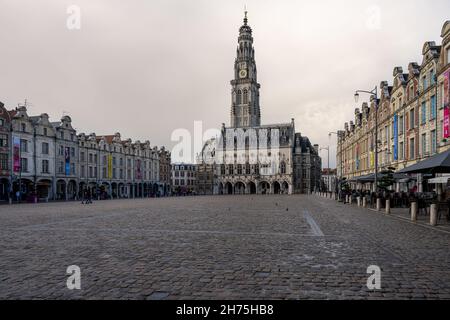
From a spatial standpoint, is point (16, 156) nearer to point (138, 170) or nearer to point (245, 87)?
point (138, 170)

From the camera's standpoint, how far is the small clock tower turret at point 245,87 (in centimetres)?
11219

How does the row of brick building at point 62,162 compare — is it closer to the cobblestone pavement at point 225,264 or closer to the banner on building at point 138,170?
the banner on building at point 138,170

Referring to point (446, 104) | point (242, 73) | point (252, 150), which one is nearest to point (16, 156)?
point (446, 104)

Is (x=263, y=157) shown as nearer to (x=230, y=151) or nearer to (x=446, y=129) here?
(x=230, y=151)

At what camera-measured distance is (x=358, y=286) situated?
247 inches

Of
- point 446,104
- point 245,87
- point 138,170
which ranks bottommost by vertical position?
point 138,170

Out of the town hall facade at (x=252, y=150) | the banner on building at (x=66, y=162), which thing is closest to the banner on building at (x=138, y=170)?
the banner on building at (x=66, y=162)

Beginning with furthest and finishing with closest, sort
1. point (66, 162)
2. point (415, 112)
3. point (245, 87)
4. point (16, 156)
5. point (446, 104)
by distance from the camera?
point (245, 87), point (66, 162), point (16, 156), point (415, 112), point (446, 104)

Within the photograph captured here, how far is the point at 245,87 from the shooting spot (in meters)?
113

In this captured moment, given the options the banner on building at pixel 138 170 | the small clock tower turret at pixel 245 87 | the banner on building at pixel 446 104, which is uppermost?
the small clock tower turret at pixel 245 87

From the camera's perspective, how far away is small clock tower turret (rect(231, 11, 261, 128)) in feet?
368

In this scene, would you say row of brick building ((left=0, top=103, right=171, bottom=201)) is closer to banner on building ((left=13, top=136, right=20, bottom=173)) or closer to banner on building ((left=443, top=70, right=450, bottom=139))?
banner on building ((left=13, top=136, right=20, bottom=173))

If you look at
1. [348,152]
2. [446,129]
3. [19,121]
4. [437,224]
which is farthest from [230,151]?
[437,224]

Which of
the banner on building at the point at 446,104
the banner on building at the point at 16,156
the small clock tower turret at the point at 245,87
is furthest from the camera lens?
the small clock tower turret at the point at 245,87
